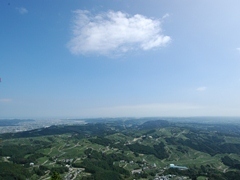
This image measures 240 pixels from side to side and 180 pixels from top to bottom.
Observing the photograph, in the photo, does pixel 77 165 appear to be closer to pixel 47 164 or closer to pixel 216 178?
pixel 47 164

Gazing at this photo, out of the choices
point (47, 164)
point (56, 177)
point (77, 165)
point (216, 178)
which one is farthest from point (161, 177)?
point (56, 177)

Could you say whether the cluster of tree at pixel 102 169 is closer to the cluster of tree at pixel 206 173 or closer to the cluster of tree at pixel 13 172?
the cluster of tree at pixel 206 173

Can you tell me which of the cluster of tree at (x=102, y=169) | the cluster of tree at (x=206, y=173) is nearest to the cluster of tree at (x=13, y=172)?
the cluster of tree at (x=102, y=169)

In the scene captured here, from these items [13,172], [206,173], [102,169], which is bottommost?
[206,173]

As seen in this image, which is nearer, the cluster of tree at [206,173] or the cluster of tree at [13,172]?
the cluster of tree at [13,172]

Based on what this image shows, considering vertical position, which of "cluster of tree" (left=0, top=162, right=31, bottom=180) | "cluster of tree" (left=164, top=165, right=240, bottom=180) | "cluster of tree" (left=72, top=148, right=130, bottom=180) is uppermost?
"cluster of tree" (left=0, top=162, right=31, bottom=180)

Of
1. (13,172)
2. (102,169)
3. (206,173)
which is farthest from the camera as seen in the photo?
(102,169)

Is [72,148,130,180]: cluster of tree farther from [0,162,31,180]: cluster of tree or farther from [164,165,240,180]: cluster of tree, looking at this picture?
[0,162,31,180]: cluster of tree

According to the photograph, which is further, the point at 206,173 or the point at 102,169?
the point at 102,169

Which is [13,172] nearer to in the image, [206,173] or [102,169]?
[102,169]

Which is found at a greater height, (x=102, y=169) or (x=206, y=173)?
(x=102, y=169)

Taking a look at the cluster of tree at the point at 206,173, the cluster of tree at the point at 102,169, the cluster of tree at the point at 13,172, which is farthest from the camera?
the cluster of tree at the point at 206,173

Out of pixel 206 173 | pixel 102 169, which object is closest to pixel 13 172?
pixel 102 169

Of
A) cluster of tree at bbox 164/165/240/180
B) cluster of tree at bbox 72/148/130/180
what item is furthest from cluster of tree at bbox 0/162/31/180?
cluster of tree at bbox 164/165/240/180
